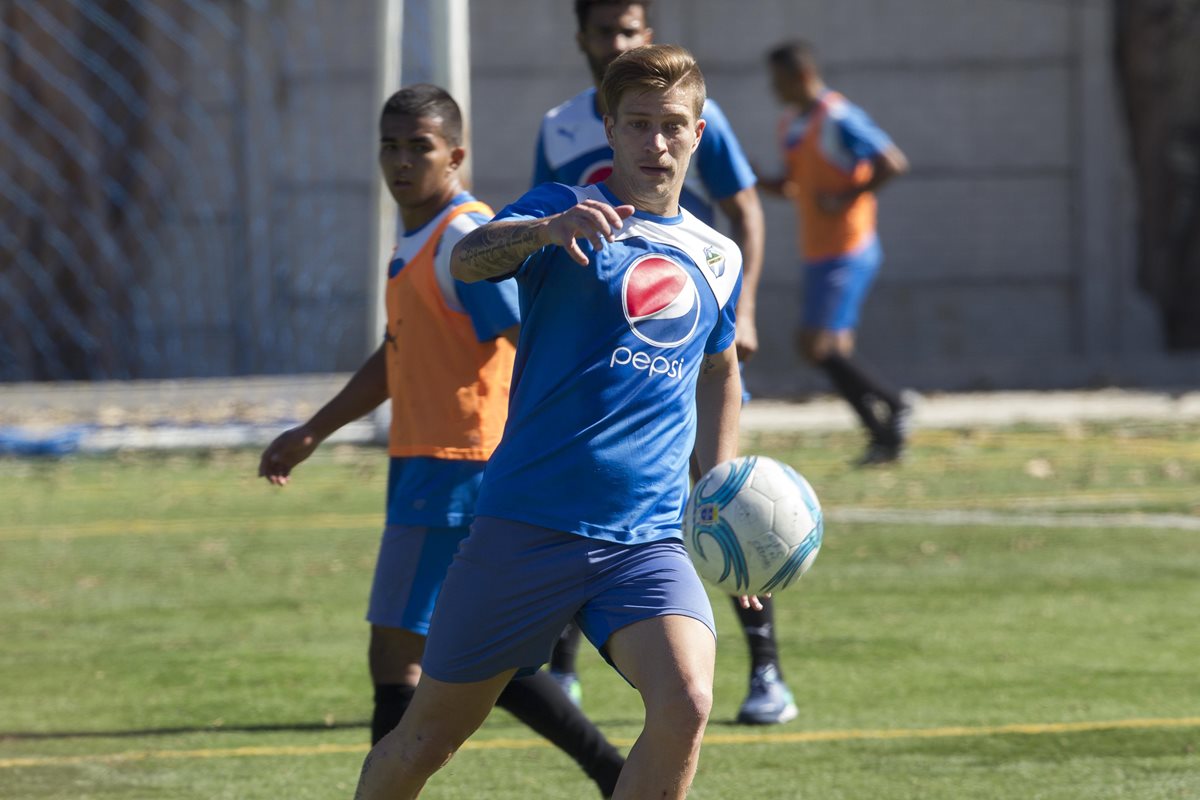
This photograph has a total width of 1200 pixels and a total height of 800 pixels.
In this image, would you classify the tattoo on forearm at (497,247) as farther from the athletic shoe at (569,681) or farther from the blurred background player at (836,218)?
the blurred background player at (836,218)

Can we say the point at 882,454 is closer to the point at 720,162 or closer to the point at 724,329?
the point at 720,162

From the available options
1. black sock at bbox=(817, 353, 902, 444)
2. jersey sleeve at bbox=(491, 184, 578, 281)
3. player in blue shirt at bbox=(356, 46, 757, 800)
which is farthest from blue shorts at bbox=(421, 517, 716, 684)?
black sock at bbox=(817, 353, 902, 444)

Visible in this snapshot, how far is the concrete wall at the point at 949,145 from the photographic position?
61.3 ft

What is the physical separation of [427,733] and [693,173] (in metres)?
2.57

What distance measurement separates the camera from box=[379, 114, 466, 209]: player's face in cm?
464

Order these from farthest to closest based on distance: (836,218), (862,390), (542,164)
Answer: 1. (836,218)
2. (862,390)
3. (542,164)

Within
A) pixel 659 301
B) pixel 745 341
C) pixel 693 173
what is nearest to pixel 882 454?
pixel 693 173

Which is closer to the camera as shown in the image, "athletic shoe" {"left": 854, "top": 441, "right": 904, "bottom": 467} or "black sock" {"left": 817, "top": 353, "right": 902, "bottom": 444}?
"black sock" {"left": 817, "top": 353, "right": 902, "bottom": 444}

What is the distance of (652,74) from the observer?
3717mm

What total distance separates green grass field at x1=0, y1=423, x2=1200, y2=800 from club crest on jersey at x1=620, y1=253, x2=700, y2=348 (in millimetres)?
1537

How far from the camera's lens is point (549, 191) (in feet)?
12.6

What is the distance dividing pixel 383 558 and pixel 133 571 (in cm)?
447

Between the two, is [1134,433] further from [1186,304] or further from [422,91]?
[422,91]

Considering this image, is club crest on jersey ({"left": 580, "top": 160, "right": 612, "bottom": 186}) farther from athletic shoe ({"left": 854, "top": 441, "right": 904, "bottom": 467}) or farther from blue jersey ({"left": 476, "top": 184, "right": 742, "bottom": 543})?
athletic shoe ({"left": 854, "top": 441, "right": 904, "bottom": 467})
